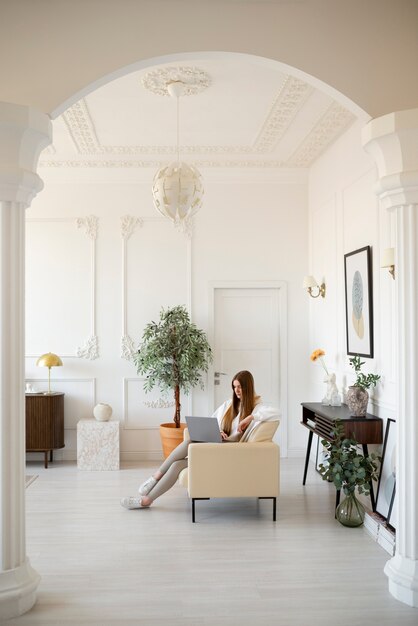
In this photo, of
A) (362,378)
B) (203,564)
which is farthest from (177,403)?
(203,564)

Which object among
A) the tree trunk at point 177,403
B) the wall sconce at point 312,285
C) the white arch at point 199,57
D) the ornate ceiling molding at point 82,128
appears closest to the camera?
the white arch at point 199,57

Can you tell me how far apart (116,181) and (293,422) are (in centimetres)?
352

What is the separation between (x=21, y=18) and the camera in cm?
333

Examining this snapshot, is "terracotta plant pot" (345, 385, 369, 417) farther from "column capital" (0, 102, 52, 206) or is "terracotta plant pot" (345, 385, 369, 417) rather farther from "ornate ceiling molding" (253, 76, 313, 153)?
"column capital" (0, 102, 52, 206)

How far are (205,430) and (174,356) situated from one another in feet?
6.29

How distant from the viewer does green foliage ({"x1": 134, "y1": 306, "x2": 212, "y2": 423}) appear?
702 cm

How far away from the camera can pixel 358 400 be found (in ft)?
16.9

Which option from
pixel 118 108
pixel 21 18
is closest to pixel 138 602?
pixel 21 18

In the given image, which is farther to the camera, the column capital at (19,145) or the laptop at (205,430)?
the laptop at (205,430)

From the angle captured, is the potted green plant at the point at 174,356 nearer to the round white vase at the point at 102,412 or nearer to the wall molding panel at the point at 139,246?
the wall molding panel at the point at 139,246

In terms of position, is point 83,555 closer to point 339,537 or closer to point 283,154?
point 339,537

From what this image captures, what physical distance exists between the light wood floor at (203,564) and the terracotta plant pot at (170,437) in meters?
1.10

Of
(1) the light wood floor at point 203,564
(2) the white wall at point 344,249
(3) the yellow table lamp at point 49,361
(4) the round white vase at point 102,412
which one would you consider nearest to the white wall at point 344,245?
(2) the white wall at point 344,249

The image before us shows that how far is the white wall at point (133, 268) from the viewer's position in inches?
297
